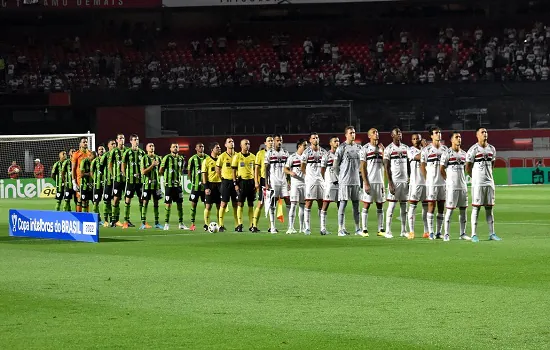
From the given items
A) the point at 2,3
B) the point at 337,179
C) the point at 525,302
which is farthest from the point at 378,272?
the point at 2,3

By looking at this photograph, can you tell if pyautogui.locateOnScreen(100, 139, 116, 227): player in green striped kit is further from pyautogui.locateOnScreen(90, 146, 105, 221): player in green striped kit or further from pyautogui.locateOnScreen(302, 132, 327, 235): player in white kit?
pyautogui.locateOnScreen(302, 132, 327, 235): player in white kit

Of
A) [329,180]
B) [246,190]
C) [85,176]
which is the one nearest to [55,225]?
[246,190]

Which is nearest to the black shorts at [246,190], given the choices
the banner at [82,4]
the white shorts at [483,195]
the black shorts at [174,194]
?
the black shorts at [174,194]

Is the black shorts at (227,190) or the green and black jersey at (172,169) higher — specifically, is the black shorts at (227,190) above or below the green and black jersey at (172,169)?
below

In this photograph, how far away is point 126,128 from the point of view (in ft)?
190

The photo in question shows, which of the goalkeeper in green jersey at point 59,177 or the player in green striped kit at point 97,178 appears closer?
the player in green striped kit at point 97,178

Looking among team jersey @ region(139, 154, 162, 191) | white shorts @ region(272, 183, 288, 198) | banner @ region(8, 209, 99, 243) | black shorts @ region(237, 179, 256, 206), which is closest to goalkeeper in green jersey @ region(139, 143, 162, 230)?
team jersey @ region(139, 154, 162, 191)

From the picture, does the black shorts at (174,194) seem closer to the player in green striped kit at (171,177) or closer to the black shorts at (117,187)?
the player in green striped kit at (171,177)

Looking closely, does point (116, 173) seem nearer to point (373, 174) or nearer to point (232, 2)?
point (373, 174)

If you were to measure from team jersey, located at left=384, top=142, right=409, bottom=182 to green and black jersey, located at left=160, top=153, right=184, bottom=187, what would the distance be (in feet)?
21.8

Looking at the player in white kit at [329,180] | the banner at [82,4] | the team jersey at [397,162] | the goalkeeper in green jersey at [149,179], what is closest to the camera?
the team jersey at [397,162]

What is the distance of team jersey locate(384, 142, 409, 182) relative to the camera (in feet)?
75.7

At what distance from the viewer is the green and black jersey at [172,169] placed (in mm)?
27641

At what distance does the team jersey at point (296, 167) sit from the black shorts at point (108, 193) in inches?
232
